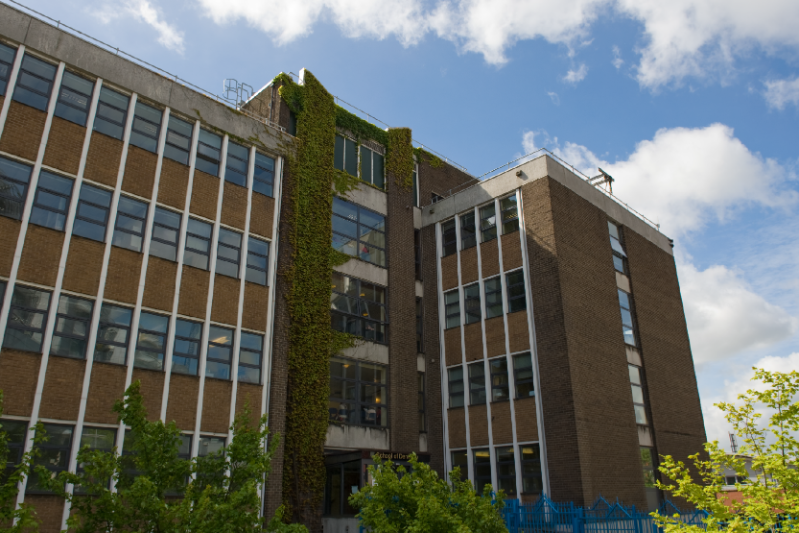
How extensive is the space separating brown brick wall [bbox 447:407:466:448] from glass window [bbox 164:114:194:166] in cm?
1457

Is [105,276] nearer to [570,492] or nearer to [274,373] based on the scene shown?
[274,373]

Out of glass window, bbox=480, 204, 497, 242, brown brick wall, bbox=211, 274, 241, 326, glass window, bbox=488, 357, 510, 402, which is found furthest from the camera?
glass window, bbox=480, 204, 497, 242

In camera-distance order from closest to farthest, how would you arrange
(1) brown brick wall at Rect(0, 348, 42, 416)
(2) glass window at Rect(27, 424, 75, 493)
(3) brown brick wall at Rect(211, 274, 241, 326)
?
(1) brown brick wall at Rect(0, 348, 42, 416), (2) glass window at Rect(27, 424, 75, 493), (3) brown brick wall at Rect(211, 274, 241, 326)

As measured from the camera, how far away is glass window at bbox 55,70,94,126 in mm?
18641

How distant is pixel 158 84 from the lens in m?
A: 21.0

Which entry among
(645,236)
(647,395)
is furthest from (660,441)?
(645,236)

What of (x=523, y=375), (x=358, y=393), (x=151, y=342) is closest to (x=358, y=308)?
(x=358, y=393)

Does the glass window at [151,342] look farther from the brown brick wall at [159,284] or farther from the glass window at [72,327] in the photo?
the glass window at [72,327]

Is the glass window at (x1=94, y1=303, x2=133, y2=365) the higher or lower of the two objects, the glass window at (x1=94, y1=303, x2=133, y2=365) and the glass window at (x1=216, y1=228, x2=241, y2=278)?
the lower

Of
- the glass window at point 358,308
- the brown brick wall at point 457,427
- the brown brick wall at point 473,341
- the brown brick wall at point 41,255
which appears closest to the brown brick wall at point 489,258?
the brown brick wall at point 473,341

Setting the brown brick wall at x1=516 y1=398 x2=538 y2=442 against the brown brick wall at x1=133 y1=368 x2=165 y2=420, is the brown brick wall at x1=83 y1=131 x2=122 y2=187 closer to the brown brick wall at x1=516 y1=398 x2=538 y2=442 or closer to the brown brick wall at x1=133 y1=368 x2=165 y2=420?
the brown brick wall at x1=133 y1=368 x2=165 y2=420

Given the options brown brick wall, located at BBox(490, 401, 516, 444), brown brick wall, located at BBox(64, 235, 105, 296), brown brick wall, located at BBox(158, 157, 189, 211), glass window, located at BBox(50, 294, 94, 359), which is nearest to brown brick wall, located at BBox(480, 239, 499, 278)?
brown brick wall, located at BBox(490, 401, 516, 444)

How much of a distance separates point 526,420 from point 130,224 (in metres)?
15.7

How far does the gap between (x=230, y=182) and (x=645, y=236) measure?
21261mm
